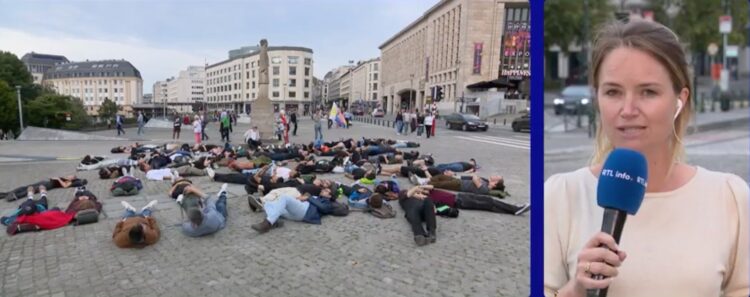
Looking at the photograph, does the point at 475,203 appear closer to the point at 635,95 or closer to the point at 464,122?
the point at 635,95

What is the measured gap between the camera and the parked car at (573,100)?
3.76 ft

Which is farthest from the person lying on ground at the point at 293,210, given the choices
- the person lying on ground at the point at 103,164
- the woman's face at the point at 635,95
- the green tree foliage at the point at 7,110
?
the green tree foliage at the point at 7,110

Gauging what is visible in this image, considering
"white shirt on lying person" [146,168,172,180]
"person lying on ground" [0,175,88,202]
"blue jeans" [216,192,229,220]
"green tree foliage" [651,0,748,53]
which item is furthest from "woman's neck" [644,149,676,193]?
"white shirt on lying person" [146,168,172,180]

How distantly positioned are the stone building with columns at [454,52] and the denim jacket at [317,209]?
3.00 metres

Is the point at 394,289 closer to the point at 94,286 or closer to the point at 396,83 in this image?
the point at 94,286

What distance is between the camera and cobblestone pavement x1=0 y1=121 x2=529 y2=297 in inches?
168

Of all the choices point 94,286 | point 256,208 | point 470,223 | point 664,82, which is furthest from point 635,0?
point 256,208

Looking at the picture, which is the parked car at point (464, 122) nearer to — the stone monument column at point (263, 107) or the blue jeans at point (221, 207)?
the stone monument column at point (263, 107)

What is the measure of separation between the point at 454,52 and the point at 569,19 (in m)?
14.8

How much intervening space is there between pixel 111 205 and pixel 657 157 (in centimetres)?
859

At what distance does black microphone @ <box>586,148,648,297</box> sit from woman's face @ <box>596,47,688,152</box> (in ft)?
0.22

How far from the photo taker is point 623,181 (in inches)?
44.8

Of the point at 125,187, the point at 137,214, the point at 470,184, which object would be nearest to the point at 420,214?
the point at 470,184

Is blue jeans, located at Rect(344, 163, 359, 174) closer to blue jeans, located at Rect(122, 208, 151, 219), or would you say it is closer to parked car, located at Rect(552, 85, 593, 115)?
blue jeans, located at Rect(122, 208, 151, 219)
